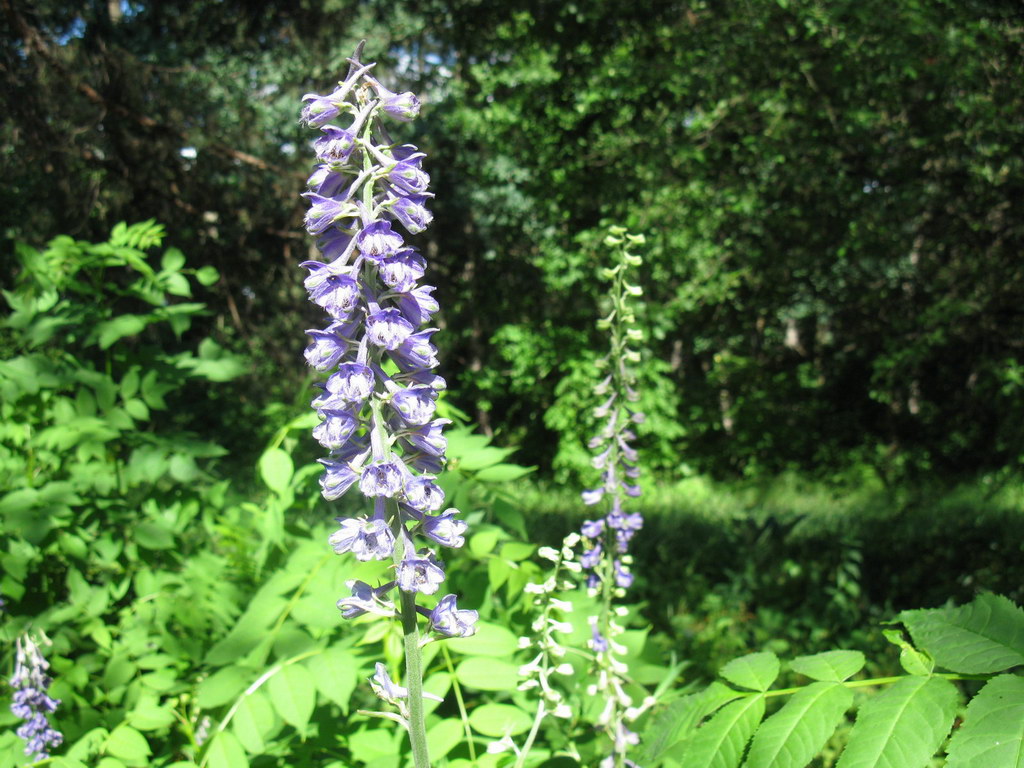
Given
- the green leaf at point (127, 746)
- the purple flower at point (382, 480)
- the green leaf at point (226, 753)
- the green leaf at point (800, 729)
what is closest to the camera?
the purple flower at point (382, 480)

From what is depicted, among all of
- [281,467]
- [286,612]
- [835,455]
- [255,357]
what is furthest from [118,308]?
[835,455]

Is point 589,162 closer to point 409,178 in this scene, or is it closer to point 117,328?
point 117,328

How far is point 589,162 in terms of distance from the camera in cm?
769

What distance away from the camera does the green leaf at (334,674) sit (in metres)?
1.58

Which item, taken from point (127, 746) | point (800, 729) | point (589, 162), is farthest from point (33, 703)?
point (589, 162)

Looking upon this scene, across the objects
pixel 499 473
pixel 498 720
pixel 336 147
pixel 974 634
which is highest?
pixel 336 147

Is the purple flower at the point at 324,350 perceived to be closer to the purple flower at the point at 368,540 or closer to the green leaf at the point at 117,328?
the purple flower at the point at 368,540

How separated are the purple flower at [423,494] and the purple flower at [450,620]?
0.15m

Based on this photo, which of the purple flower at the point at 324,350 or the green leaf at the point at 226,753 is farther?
the green leaf at the point at 226,753

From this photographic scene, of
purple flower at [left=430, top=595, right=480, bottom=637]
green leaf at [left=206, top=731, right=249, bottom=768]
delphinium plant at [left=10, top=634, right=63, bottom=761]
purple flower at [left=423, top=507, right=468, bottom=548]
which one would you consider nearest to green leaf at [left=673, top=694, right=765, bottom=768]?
purple flower at [left=430, top=595, right=480, bottom=637]

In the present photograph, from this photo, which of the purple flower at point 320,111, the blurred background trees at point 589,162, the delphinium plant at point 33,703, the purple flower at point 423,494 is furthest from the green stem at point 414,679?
the blurred background trees at point 589,162

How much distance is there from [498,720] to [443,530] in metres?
0.69

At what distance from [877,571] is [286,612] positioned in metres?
6.04

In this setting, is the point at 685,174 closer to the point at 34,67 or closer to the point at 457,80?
the point at 457,80
